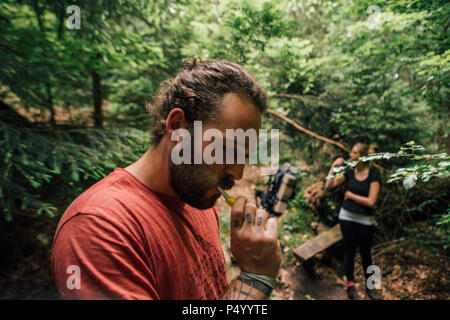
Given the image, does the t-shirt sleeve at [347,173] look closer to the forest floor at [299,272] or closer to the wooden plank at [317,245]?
the wooden plank at [317,245]

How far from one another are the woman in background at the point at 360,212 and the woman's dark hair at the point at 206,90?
9.80ft

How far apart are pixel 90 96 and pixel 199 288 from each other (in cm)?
566

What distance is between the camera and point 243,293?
1022mm

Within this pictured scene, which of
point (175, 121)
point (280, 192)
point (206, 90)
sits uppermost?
point (206, 90)

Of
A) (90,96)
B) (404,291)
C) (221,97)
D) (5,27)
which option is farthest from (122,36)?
(404,291)

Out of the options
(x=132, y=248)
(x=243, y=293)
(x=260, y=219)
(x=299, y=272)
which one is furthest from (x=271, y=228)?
(x=299, y=272)

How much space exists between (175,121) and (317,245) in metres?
4.95

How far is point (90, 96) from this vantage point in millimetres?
5195

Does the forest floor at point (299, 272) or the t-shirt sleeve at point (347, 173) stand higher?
the t-shirt sleeve at point (347, 173)

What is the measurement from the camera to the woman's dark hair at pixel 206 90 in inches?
50.5

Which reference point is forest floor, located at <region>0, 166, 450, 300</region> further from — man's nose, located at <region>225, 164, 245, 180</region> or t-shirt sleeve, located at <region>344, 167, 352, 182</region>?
man's nose, located at <region>225, 164, 245, 180</region>

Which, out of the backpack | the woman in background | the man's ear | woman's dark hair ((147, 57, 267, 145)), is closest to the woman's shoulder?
the woman in background

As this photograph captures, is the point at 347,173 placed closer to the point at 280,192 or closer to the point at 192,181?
the point at 280,192

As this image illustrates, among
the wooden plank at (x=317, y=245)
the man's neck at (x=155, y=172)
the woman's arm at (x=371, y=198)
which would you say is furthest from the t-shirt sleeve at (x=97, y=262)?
the wooden plank at (x=317, y=245)
